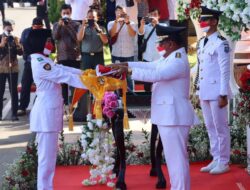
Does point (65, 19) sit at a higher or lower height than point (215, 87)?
higher

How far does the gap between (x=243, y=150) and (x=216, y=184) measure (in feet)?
4.48

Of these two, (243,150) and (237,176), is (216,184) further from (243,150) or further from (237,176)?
(243,150)

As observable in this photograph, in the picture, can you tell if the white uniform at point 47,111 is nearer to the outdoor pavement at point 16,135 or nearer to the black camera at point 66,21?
the outdoor pavement at point 16,135

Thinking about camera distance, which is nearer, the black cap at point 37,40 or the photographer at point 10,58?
the black cap at point 37,40

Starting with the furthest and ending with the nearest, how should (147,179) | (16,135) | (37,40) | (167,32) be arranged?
(16,135), (147,179), (37,40), (167,32)

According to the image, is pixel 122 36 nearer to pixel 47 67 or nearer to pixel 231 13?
pixel 231 13

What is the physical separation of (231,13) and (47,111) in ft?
7.34

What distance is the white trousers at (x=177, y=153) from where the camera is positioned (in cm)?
748

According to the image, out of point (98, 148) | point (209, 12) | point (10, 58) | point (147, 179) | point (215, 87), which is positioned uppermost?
point (209, 12)

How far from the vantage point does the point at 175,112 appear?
24.5 feet

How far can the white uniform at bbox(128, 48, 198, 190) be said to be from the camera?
7414 mm

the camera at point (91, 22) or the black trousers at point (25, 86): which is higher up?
the camera at point (91, 22)

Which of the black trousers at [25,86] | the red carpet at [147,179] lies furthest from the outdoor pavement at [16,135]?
the red carpet at [147,179]

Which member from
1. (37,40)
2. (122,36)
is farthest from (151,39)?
(37,40)
